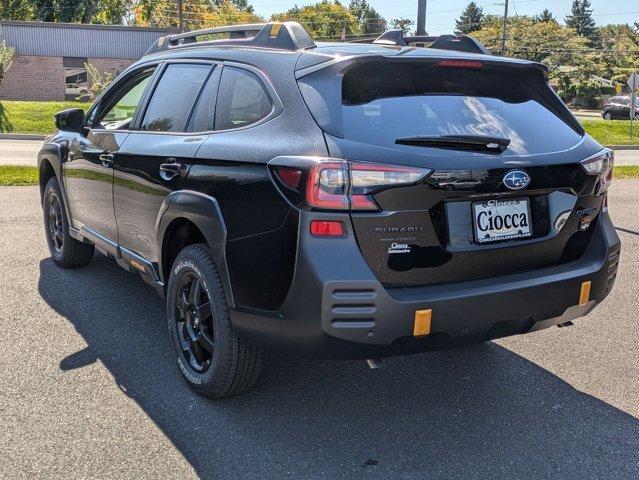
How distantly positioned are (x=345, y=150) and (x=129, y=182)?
1.88m

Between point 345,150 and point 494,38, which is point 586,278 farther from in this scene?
point 494,38

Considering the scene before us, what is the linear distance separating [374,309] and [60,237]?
4028mm

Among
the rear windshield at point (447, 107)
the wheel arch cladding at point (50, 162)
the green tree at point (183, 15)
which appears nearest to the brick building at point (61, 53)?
the green tree at point (183, 15)

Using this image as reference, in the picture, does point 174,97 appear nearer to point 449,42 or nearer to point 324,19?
point 449,42

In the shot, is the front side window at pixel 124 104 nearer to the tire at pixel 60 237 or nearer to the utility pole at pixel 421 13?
the tire at pixel 60 237

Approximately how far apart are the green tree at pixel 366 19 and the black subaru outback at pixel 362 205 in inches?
4941

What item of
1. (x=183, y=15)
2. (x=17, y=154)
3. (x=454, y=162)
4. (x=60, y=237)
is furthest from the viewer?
(x=183, y=15)

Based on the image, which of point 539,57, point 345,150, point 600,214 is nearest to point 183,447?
point 345,150

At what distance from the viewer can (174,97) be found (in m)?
4.12

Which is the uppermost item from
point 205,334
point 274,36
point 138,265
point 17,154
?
point 274,36

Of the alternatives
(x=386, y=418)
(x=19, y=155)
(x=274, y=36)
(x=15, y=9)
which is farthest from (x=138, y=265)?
(x=15, y=9)

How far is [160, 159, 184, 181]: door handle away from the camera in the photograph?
3.65 metres

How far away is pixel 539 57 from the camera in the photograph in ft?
273

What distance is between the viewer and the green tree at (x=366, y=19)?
134000 mm
